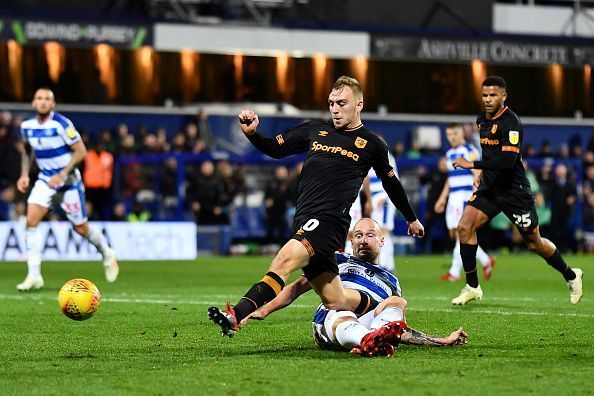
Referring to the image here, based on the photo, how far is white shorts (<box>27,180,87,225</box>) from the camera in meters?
15.9

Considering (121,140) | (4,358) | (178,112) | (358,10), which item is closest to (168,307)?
(4,358)

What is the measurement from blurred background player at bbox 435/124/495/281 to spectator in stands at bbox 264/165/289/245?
289 inches

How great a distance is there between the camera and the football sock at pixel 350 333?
29.2 ft

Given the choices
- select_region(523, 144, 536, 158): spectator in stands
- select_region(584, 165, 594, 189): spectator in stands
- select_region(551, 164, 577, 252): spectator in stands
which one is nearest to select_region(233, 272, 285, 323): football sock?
select_region(551, 164, 577, 252): spectator in stands

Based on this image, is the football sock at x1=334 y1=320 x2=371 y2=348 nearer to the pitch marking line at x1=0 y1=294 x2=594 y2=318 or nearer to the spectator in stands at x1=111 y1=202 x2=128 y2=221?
the pitch marking line at x1=0 y1=294 x2=594 y2=318

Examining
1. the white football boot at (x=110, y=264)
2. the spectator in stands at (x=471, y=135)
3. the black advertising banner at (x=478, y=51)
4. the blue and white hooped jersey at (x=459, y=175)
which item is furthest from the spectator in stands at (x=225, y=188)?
the white football boot at (x=110, y=264)

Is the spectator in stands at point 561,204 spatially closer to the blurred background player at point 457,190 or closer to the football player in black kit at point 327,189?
the blurred background player at point 457,190

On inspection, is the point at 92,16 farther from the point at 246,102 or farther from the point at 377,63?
the point at 377,63

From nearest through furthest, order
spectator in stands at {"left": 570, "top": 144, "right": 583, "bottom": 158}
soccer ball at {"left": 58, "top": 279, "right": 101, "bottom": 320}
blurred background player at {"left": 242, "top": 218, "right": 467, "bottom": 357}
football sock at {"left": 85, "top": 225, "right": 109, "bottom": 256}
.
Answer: blurred background player at {"left": 242, "top": 218, "right": 467, "bottom": 357}, soccer ball at {"left": 58, "top": 279, "right": 101, "bottom": 320}, football sock at {"left": 85, "top": 225, "right": 109, "bottom": 256}, spectator in stands at {"left": 570, "top": 144, "right": 583, "bottom": 158}

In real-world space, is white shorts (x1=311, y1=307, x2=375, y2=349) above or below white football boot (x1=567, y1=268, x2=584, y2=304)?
above

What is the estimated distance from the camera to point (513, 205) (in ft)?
44.1

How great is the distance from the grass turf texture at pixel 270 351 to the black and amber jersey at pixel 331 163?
3.55 feet

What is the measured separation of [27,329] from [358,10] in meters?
21.2

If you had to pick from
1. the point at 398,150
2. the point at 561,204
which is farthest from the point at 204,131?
the point at 561,204
